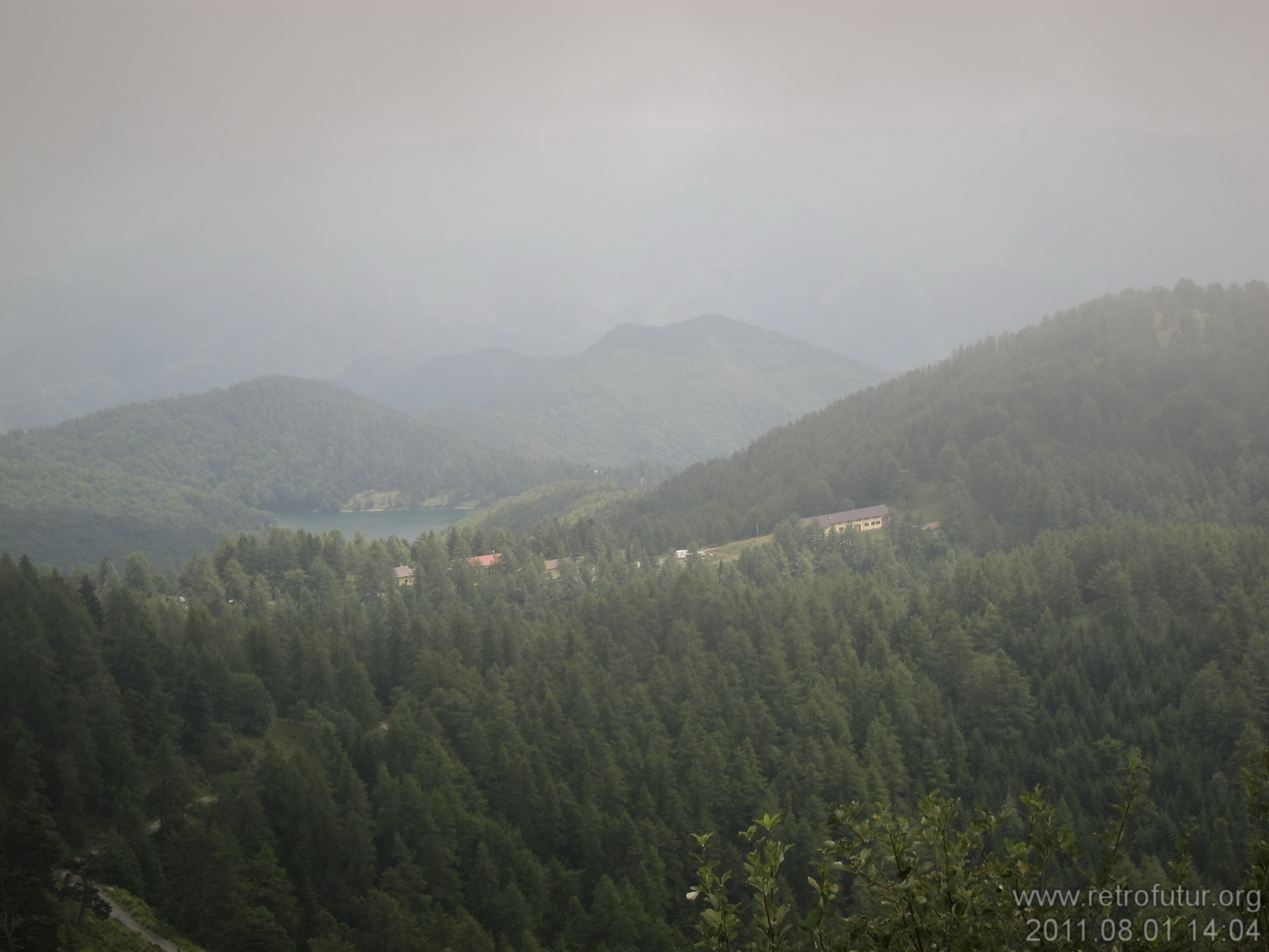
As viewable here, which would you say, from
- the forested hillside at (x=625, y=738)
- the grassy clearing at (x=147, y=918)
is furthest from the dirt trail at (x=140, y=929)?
the forested hillside at (x=625, y=738)

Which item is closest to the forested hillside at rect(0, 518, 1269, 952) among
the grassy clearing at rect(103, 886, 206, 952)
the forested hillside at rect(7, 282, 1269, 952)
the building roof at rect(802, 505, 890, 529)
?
the forested hillside at rect(7, 282, 1269, 952)

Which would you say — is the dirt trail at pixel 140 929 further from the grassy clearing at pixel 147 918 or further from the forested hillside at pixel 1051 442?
the forested hillside at pixel 1051 442

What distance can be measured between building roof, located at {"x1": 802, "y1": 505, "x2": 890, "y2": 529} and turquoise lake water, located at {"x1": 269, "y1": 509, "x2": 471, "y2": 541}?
75.3 m

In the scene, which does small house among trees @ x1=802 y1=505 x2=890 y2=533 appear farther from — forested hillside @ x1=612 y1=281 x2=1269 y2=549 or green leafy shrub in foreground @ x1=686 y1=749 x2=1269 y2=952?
green leafy shrub in foreground @ x1=686 y1=749 x2=1269 y2=952

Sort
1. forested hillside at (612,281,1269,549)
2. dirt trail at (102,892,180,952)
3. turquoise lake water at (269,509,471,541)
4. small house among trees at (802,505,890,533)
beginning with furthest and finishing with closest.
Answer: turquoise lake water at (269,509,471,541), small house among trees at (802,505,890,533), forested hillside at (612,281,1269,549), dirt trail at (102,892,180,952)

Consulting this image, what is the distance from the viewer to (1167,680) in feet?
161

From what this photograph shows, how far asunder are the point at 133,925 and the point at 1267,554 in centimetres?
5597

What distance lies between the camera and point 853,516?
303 feet

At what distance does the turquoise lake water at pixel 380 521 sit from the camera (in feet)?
529

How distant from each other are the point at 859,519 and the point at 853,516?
2.45ft

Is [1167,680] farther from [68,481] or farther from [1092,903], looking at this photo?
[68,481]

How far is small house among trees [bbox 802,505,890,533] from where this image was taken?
3536 inches

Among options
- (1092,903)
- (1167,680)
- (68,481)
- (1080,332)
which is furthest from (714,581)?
(68,481)

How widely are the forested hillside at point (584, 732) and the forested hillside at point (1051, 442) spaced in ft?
84.4
